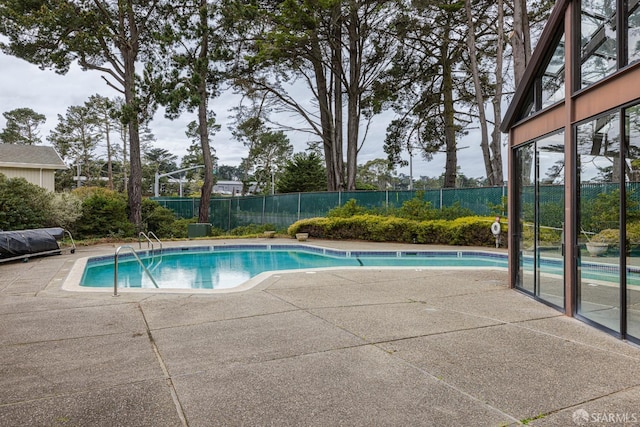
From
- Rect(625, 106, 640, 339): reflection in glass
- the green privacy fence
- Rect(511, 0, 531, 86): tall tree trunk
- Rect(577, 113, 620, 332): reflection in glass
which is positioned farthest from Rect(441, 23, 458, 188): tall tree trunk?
Rect(625, 106, 640, 339): reflection in glass

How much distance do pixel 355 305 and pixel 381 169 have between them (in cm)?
5136

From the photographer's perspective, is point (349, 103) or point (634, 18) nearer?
point (634, 18)

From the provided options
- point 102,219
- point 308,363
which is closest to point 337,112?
point 102,219

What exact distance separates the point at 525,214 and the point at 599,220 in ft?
5.03

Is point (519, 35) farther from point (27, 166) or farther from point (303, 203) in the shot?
point (27, 166)

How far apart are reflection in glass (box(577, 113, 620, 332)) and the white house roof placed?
19.6 meters

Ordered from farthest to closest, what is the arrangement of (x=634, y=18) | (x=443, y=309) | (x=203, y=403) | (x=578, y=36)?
(x=443, y=309)
(x=578, y=36)
(x=634, y=18)
(x=203, y=403)

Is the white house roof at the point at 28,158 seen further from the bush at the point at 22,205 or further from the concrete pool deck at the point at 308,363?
the concrete pool deck at the point at 308,363

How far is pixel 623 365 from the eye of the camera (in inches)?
112

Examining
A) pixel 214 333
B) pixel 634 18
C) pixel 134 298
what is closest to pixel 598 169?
pixel 634 18

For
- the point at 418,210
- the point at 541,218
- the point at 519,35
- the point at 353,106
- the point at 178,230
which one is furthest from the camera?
the point at 353,106

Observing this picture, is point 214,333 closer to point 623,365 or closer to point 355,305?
point 355,305

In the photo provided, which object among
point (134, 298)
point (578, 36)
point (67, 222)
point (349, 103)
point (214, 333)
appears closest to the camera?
point (214, 333)

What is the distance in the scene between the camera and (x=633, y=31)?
10.8ft
